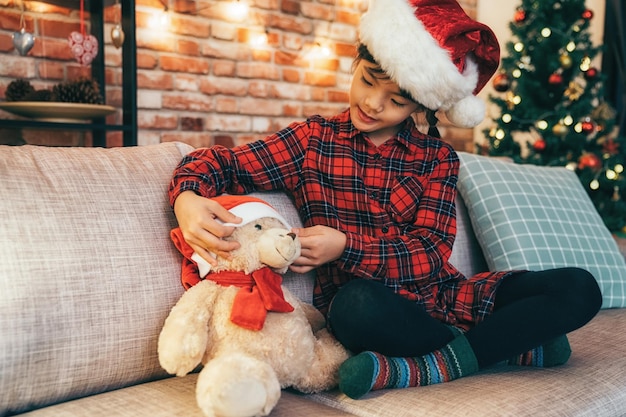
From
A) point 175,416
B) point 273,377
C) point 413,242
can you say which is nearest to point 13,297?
point 175,416

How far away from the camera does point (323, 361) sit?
1138 mm

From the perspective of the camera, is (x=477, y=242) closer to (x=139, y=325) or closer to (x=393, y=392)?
(x=393, y=392)

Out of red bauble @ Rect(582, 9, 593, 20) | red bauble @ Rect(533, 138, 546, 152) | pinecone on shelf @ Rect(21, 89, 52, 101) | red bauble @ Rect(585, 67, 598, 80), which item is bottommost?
red bauble @ Rect(533, 138, 546, 152)

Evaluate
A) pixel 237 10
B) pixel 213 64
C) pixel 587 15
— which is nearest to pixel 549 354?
pixel 213 64

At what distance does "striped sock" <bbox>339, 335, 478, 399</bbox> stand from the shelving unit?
4.86 feet

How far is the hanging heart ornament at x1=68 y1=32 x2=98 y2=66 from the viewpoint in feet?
7.31

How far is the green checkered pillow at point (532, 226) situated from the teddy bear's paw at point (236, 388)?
0.98 metres

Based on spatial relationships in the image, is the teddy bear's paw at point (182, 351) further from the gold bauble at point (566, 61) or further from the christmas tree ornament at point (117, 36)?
the gold bauble at point (566, 61)

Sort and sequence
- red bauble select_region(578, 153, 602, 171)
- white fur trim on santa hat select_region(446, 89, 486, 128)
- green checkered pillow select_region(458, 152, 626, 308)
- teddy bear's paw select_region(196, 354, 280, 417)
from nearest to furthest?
teddy bear's paw select_region(196, 354, 280, 417) → white fur trim on santa hat select_region(446, 89, 486, 128) → green checkered pillow select_region(458, 152, 626, 308) → red bauble select_region(578, 153, 602, 171)

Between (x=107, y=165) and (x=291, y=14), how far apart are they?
2.04 meters

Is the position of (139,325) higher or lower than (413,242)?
lower

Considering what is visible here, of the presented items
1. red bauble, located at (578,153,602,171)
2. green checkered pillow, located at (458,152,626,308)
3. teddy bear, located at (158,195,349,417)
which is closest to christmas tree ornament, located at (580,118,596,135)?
red bauble, located at (578,153,602,171)

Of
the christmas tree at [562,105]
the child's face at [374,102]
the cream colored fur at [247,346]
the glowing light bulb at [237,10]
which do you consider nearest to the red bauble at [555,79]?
the christmas tree at [562,105]

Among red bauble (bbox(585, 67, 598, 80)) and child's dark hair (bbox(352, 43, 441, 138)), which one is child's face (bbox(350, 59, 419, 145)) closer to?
child's dark hair (bbox(352, 43, 441, 138))
